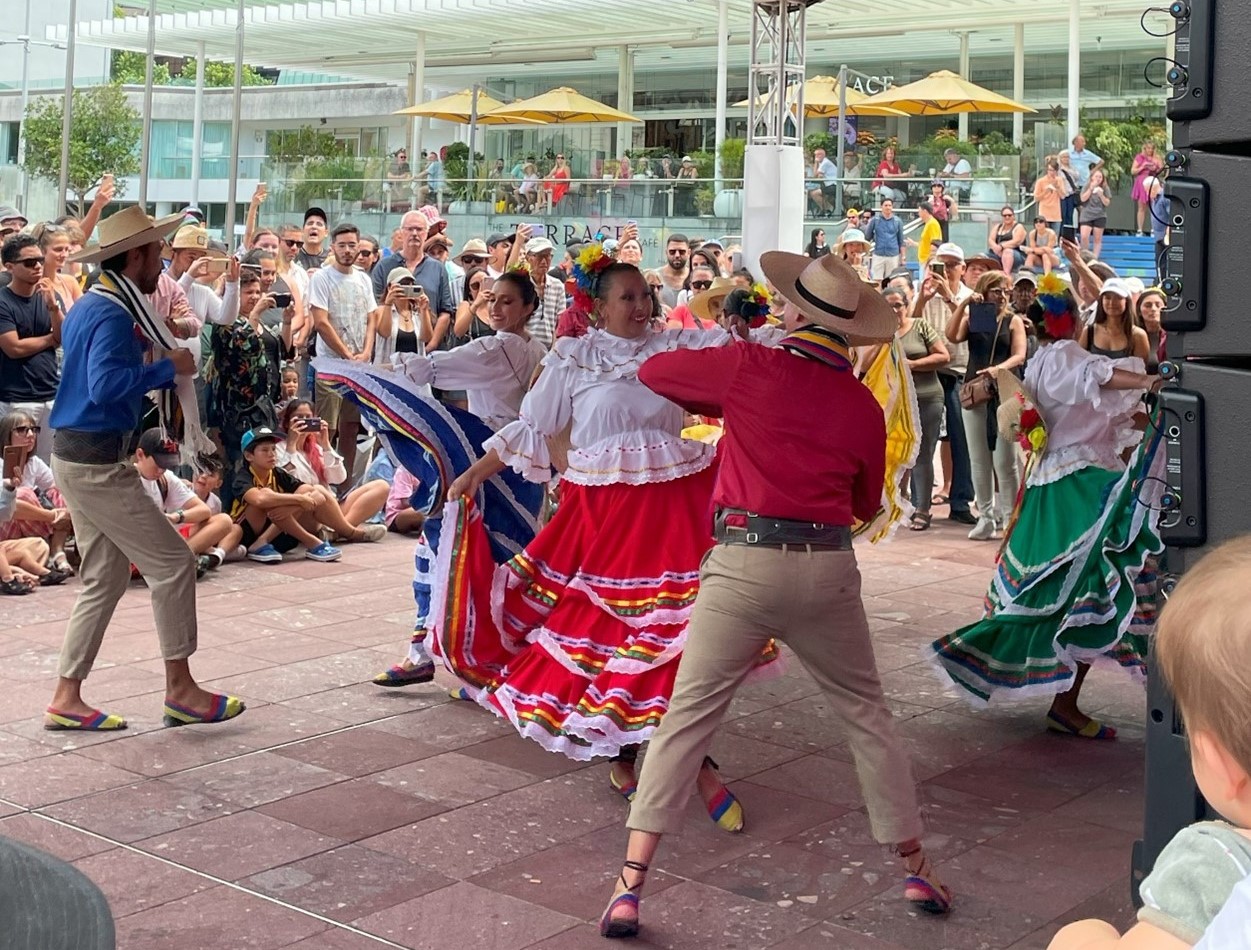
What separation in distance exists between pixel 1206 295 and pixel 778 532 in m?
1.34

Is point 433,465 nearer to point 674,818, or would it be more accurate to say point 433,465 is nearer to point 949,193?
point 674,818

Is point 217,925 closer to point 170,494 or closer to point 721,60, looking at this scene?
point 170,494

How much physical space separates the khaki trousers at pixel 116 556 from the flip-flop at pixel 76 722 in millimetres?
148

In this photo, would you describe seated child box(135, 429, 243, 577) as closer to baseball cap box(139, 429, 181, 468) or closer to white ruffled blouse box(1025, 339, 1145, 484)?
baseball cap box(139, 429, 181, 468)

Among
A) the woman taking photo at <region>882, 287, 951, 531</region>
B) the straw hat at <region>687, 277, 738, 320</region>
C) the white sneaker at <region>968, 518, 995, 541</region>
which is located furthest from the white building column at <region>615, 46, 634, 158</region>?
the straw hat at <region>687, 277, 738, 320</region>

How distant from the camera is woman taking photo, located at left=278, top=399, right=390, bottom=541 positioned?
34.1ft

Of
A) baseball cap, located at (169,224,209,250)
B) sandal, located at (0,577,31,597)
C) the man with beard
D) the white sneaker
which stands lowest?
sandal, located at (0,577,31,597)

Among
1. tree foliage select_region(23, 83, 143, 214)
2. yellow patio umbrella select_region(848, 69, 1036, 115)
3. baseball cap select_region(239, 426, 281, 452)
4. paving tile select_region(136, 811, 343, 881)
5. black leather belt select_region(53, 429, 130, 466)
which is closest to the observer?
paving tile select_region(136, 811, 343, 881)

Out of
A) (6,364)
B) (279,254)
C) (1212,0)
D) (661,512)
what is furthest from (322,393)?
(1212,0)

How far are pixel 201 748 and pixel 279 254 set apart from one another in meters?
6.51

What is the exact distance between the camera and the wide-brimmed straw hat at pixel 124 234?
591cm

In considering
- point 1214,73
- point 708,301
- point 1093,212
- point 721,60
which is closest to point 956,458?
point 708,301

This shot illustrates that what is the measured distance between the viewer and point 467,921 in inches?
176

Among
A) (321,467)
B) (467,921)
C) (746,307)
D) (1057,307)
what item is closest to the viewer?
(467,921)
